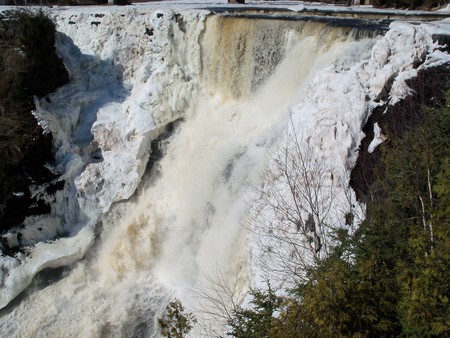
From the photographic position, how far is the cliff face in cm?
1309

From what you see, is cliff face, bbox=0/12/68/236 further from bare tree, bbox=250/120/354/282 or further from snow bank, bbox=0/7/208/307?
bare tree, bbox=250/120/354/282

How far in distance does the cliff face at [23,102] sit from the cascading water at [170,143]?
0.53 m

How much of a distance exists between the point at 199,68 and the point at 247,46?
196 centimetres

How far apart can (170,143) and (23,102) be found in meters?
4.94

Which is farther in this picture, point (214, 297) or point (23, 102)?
point (23, 102)

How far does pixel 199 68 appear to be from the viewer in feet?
50.0

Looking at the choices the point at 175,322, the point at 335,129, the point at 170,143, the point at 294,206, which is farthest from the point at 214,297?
the point at 170,143

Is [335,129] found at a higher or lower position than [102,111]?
lower

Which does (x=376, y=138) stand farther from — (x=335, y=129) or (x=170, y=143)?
(x=170, y=143)

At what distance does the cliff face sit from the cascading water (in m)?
0.53

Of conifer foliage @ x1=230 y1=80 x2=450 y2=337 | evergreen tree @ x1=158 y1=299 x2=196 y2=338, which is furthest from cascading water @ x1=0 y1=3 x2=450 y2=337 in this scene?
evergreen tree @ x1=158 y1=299 x2=196 y2=338

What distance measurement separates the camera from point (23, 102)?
14.8 metres

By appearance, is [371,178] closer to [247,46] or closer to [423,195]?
[423,195]

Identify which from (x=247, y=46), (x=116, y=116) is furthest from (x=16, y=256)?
(x=247, y=46)
